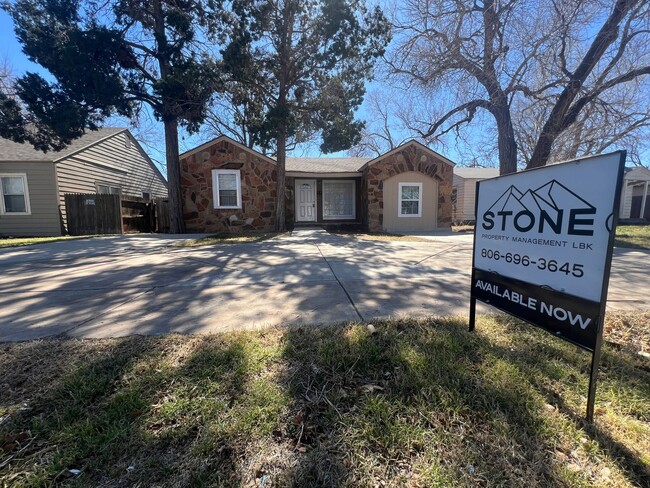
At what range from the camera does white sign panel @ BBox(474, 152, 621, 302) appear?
1.72 meters

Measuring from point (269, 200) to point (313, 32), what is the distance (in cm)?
618

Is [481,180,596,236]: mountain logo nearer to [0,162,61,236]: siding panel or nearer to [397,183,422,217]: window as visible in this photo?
[397,183,422,217]: window

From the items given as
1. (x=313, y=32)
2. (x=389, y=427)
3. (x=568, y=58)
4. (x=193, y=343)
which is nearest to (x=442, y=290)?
(x=389, y=427)

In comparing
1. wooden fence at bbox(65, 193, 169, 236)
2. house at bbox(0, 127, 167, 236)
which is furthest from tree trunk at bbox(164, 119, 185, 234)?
house at bbox(0, 127, 167, 236)

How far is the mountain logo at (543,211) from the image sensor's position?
184 cm

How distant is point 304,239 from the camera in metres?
9.50

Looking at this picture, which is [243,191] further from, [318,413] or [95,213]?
[318,413]

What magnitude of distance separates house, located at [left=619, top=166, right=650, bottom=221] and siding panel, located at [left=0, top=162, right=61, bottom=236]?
31320 mm

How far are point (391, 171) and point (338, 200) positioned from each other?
3.18 meters

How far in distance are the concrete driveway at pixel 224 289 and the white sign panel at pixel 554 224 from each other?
107 cm

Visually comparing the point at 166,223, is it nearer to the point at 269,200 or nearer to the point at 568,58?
the point at 269,200

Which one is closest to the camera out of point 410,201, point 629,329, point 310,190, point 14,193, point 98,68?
point 629,329

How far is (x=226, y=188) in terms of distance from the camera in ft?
41.4

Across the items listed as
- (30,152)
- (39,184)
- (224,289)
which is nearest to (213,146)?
(39,184)
